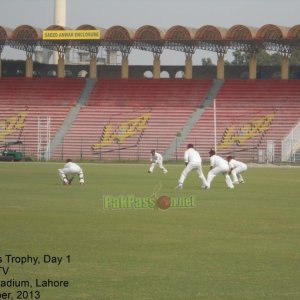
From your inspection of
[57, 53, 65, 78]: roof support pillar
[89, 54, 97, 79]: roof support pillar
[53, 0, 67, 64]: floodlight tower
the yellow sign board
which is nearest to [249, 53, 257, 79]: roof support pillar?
the yellow sign board

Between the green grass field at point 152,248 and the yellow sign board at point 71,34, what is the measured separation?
47172 millimetres

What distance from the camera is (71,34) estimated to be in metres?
78.9

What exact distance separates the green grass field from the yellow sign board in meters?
47.2

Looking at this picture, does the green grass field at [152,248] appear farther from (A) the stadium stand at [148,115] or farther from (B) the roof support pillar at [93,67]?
(B) the roof support pillar at [93,67]

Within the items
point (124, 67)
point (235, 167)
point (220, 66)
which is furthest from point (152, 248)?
point (124, 67)

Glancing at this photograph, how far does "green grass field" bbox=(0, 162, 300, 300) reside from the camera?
13766mm

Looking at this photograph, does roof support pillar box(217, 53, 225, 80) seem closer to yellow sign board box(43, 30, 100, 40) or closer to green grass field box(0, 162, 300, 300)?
yellow sign board box(43, 30, 100, 40)

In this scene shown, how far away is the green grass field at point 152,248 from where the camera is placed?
1377 centimetres

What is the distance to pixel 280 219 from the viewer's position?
24.3 m

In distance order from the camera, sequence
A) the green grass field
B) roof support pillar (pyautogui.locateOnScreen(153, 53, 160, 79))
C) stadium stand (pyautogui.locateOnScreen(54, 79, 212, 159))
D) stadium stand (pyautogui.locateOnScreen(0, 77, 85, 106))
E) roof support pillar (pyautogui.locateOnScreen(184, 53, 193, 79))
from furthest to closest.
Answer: roof support pillar (pyautogui.locateOnScreen(153, 53, 160, 79)) < stadium stand (pyautogui.locateOnScreen(0, 77, 85, 106)) < roof support pillar (pyautogui.locateOnScreen(184, 53, 193, 79)) < stadium stand (pyautogui.locateOnScreen(54, 79, 212, 159)) < the green grass field

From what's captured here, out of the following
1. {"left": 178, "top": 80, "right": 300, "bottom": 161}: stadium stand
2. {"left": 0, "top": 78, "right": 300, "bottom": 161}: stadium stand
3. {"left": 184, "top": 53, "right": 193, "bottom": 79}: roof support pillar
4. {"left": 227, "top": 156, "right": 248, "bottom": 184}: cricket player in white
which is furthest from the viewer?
{"left": 184, "top": 53, "right": 193, "bottom": 79}: roof support pillar

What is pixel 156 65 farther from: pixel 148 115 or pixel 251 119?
pixel 251 119

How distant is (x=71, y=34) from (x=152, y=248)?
62.2m

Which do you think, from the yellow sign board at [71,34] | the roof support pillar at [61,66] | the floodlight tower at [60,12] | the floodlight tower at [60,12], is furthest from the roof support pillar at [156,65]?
the floodlight tower at [60,12]
